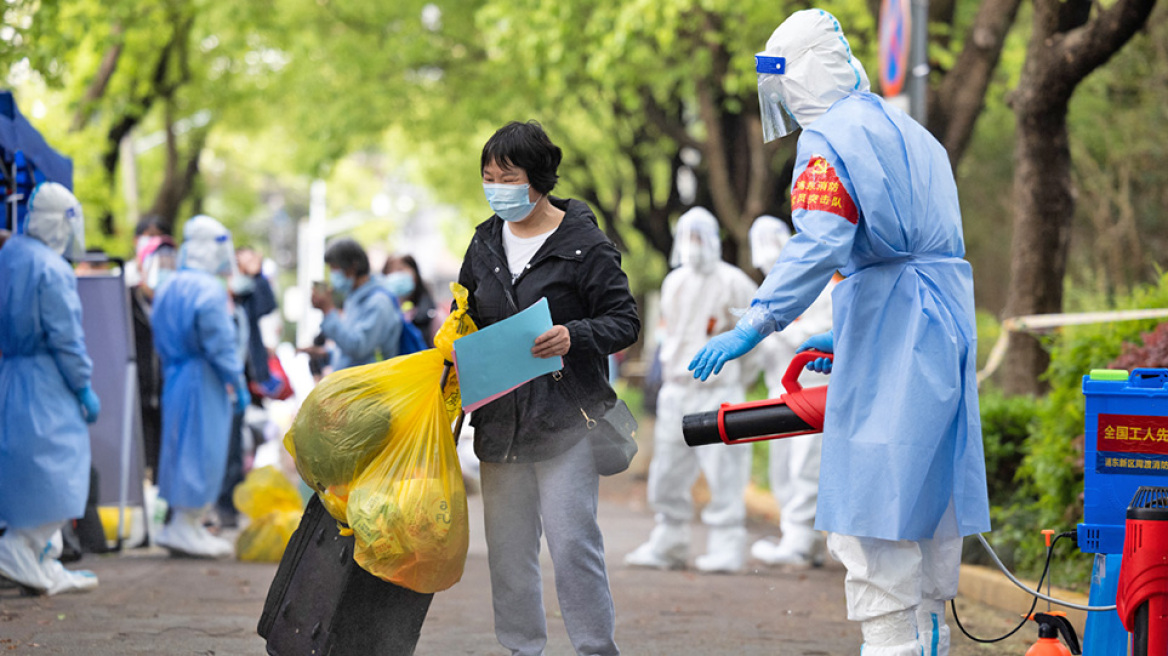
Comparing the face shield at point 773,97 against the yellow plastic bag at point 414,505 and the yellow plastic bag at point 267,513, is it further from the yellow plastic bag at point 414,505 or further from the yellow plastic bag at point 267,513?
the yellow plastic bag at point 267,513

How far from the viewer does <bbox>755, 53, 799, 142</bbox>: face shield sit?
13.9ft

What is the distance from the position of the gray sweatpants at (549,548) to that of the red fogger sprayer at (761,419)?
1.54 feet

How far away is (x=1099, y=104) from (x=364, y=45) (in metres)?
10.5

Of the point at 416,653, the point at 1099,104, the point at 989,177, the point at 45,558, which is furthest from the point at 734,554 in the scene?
the point at 989,177

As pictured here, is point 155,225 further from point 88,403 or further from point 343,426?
point 343,426

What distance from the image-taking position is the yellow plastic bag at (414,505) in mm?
4191

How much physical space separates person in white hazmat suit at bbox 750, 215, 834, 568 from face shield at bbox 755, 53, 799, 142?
4.47 m

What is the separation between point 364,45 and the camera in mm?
19875

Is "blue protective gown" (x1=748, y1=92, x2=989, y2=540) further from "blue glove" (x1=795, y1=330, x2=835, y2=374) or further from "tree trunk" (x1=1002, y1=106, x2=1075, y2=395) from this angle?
"tree trunk" (x1=1002, y1=106, x2=1075, y2=395)

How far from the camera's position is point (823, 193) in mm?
3863

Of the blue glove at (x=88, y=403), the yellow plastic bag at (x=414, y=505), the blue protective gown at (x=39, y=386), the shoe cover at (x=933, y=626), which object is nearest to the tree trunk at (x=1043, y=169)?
the shoe cover at (x=933, y=626)

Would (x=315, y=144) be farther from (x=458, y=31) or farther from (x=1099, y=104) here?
(x=1099, y=104)

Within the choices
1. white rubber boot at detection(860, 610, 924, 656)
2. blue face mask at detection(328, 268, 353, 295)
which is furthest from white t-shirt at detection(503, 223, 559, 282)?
blue face mask at detection(328, 268, 353, 295)

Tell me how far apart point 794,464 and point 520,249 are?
4937mm
